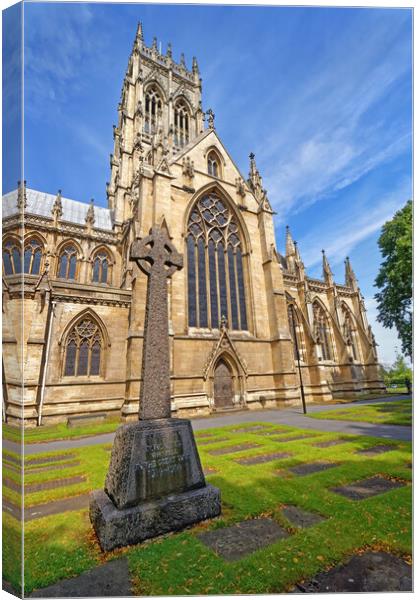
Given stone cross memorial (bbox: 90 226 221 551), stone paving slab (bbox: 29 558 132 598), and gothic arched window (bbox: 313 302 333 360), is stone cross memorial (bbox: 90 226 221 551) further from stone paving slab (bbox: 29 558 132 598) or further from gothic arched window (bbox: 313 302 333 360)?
gothic arched window (bbox: 313 302 333 360)

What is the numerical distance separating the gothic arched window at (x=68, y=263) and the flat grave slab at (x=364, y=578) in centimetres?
2505

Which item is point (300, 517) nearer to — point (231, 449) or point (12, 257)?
point (231, 449)

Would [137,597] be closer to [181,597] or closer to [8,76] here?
[181,597]

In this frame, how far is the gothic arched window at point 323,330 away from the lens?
2769 cm

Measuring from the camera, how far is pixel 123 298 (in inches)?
704

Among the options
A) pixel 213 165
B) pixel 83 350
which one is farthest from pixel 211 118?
pixel 83 350

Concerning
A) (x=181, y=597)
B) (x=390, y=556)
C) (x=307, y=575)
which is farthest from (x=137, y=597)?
(x=390, y=556)

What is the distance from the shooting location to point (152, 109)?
3853 cm

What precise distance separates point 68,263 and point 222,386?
54.3 feet

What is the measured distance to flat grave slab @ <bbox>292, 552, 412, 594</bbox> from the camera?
8.20 ft

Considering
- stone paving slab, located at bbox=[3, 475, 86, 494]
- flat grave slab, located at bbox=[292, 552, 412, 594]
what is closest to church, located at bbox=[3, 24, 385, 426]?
stone paving slab, located at bbox=[3, 475, 86, 494]

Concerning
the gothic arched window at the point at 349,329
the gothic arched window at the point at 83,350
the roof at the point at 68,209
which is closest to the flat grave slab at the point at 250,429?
the gothic arched window at the point at 83,350

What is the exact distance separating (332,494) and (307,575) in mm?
2150

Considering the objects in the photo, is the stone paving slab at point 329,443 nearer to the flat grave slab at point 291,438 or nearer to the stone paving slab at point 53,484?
the flat grave slab at point 291,438
